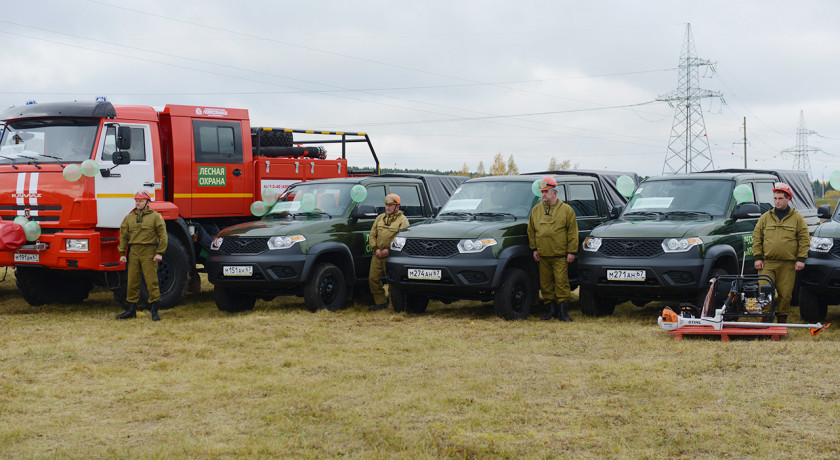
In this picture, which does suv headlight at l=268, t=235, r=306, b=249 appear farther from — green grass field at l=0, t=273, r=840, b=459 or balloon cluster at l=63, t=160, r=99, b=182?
balloon cluster at l=63, t=160, r=99, b=182

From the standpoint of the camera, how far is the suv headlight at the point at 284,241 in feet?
35.8

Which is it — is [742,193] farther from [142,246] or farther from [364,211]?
[142,246]

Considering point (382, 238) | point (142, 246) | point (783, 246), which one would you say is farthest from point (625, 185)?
point (142, 246)

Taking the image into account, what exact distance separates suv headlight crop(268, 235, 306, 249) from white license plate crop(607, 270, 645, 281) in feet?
12.9

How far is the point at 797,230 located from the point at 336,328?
17.4ft

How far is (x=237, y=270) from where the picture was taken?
11031mm

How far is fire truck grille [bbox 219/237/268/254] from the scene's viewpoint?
1105 centimetres

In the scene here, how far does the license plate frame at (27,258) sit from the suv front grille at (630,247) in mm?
7122

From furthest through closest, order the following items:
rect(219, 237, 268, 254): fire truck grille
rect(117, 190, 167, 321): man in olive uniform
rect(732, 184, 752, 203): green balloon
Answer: rect(219, 237, 268, 254): fire truck grille
rect(117, 190, 167, 321): man in olive uniform
rect(732, 184, 752, 203): green balloon

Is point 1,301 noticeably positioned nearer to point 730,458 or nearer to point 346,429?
point 346,429

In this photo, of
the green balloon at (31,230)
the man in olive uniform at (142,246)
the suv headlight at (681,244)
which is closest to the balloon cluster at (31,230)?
the green balloon at (31,230)

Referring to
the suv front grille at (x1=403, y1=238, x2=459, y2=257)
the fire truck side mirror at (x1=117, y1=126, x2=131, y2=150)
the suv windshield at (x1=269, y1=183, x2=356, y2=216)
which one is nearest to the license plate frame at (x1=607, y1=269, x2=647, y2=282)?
the suv front grille at (x1=403, y1=238, x2=459, y2=257)

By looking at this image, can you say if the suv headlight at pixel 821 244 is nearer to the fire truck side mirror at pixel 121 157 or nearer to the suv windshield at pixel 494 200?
the suv windshield at pixel 494 200

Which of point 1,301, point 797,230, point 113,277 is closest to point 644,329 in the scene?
point 797,230
